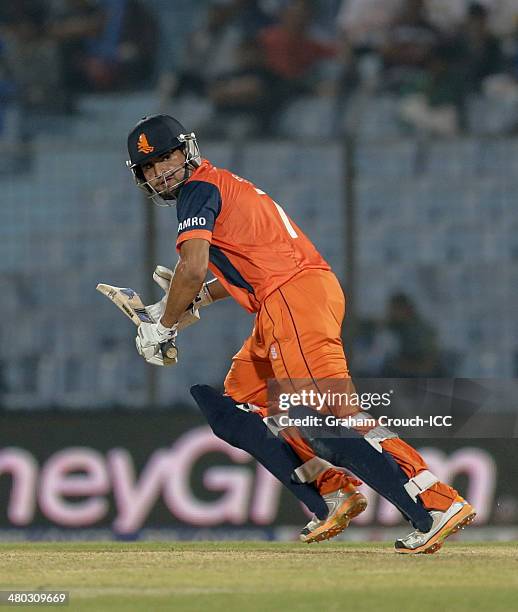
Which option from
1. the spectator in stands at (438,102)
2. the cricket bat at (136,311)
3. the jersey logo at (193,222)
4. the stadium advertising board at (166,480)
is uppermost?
the spectator in stands at (438,102)

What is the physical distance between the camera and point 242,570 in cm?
502

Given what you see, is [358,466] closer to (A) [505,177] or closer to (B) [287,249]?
(B) [287,249]

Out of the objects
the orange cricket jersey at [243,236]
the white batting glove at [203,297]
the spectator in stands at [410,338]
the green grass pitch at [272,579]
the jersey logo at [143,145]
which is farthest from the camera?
the spectator in stands at [410,338]

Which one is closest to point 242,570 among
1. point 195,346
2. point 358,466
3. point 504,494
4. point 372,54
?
point 358,466

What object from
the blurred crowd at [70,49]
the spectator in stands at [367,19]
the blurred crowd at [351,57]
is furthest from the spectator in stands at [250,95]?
the spectator in stands at [367,19]

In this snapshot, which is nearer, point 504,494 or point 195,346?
point 504,494

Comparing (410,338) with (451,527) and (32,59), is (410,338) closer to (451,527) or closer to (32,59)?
(451,527)

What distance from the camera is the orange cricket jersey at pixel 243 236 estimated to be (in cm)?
561

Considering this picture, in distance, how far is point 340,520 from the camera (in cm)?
563

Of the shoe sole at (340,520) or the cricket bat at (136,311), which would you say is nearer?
the shoe sole at (340,520)

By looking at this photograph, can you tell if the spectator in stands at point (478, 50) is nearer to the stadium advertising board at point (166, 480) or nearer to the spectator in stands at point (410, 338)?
the spectator in stands at point (410, 338)

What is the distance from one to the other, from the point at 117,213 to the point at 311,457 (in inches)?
137

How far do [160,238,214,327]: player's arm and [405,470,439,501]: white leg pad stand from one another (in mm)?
1022

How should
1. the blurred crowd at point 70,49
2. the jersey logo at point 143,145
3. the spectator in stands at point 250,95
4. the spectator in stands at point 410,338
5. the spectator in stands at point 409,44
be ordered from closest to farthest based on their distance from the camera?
the jersey logo at point 143,145
the spectator in stands at point 410,338
the spectator in stands at point 250,95
the blurred crowd at point 70,49
the spectator in stands at point 409,44
